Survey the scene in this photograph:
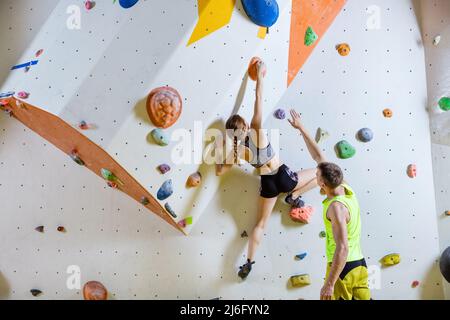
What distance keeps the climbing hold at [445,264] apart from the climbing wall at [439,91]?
0.23 ft

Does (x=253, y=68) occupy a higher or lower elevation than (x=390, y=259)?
higher

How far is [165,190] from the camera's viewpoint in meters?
2.49

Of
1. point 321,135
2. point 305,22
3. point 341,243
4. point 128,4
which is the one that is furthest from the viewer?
point 321,135

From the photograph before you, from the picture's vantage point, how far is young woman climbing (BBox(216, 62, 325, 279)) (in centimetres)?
251

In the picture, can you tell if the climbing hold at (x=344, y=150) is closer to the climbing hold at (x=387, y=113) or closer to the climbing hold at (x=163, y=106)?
the climbing hold at (x=387, y=113)

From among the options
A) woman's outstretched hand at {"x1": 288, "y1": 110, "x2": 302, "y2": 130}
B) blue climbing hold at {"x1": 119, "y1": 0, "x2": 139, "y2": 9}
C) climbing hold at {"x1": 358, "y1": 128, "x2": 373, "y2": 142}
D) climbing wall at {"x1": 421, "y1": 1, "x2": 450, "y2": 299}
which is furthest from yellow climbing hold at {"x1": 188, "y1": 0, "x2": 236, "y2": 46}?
climbing wall at {"x1": 421, "y1": 1, "x2": 450, "y2": 299}

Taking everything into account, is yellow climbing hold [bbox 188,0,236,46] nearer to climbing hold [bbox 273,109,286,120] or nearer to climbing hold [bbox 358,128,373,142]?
climbing hold [bbox 273,109,286,120]

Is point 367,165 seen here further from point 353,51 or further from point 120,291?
point 120,291

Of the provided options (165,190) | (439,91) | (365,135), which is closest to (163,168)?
(165,190)

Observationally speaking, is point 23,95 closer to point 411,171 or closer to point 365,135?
point 365,135

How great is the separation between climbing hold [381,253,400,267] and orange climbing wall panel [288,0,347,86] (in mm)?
1201

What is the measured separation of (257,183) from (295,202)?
249 mm

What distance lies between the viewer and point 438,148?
2.78 metres

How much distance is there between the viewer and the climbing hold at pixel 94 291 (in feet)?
8.79
